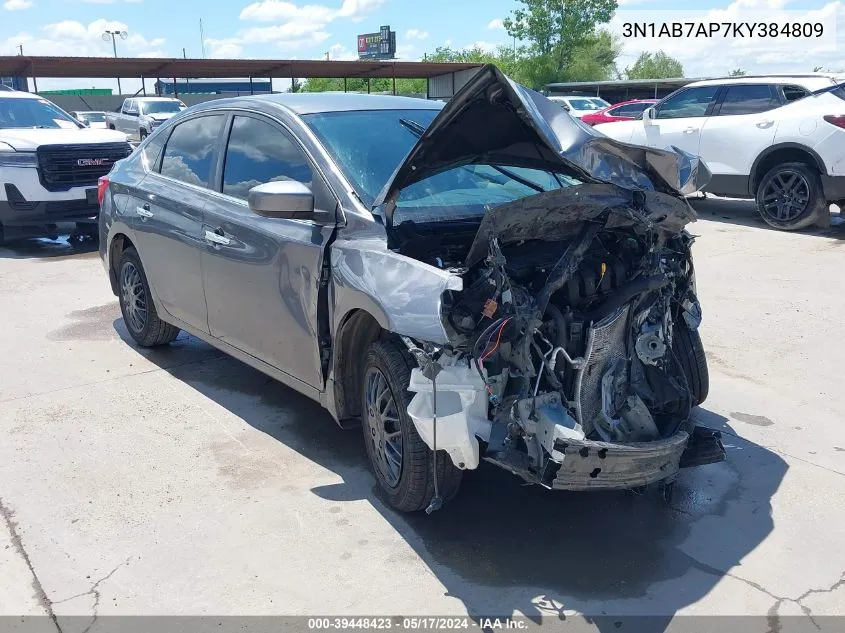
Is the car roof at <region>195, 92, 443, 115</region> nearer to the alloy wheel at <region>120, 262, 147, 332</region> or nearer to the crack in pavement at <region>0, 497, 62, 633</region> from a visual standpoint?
the alloy wheel at <region>120, 262, 147, 332</region>

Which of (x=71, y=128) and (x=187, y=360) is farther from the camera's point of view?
(x=71, y=128)

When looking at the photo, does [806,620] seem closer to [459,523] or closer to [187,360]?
[459,523]

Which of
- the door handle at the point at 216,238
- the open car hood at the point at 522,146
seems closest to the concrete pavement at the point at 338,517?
the door handle at the point at 216,238

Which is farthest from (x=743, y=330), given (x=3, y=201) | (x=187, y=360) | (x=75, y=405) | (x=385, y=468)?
(x=3, y=201)

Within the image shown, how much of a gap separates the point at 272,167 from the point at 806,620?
3.36m

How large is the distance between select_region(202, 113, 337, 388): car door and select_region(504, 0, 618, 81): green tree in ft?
169

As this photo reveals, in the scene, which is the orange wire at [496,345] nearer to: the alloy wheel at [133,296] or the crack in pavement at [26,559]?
the crack in pavement at [26,559]

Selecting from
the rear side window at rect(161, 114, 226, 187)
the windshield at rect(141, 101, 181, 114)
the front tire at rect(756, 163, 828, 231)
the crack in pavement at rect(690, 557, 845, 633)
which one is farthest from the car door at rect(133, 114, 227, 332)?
the windshield at rect(141, 101, 181, 114)

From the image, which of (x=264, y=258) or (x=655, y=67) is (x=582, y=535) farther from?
(x=655, y=67)

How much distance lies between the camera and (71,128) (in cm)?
1116

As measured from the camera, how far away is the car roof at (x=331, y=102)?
4.50m

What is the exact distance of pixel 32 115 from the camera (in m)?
11.2

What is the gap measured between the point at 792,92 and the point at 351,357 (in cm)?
893

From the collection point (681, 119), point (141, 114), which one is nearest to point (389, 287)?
point (681, 119)
